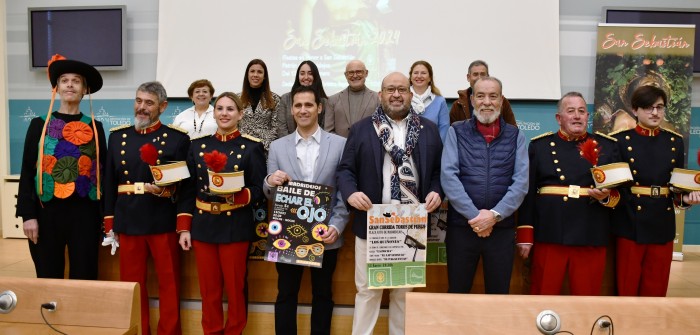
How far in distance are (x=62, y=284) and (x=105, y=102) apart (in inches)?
205

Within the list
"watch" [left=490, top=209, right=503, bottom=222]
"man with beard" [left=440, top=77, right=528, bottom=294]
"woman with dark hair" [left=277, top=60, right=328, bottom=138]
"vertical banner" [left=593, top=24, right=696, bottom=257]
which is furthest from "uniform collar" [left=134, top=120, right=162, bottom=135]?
"vertical banner" [left=593, top=24, right=696, bottom=257]

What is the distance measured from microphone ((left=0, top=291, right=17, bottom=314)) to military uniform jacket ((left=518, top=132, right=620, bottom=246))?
2.36 meters

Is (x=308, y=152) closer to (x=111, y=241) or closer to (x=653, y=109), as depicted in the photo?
(x=111, y=241)

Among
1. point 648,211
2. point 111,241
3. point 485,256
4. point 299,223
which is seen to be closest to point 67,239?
point 111,241

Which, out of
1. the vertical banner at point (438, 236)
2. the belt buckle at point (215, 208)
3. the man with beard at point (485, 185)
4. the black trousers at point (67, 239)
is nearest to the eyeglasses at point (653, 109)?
the man with beard at point (485, 185)

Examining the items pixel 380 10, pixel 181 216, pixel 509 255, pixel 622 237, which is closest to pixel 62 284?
pixel 181 216

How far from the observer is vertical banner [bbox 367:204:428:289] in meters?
2.50

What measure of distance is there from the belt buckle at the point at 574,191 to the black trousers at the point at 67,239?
2.79 meters

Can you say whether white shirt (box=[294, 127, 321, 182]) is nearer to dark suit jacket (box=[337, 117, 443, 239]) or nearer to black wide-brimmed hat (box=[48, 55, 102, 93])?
dark suit jacket (box=[337, 117, 443, 239])

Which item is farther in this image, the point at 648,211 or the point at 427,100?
the point at 427,100

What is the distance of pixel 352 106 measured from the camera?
396cm

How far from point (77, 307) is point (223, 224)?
1189 mm

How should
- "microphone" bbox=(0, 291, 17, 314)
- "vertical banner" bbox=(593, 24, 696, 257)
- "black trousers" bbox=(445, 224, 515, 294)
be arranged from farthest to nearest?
"vertical banner" bbox=(593, 24, 696, 257), "black trousers" bbox=(445, 224, 515, 294), "microphone" bbox=(0, 291, 17, 314)

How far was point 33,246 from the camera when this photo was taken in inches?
116
